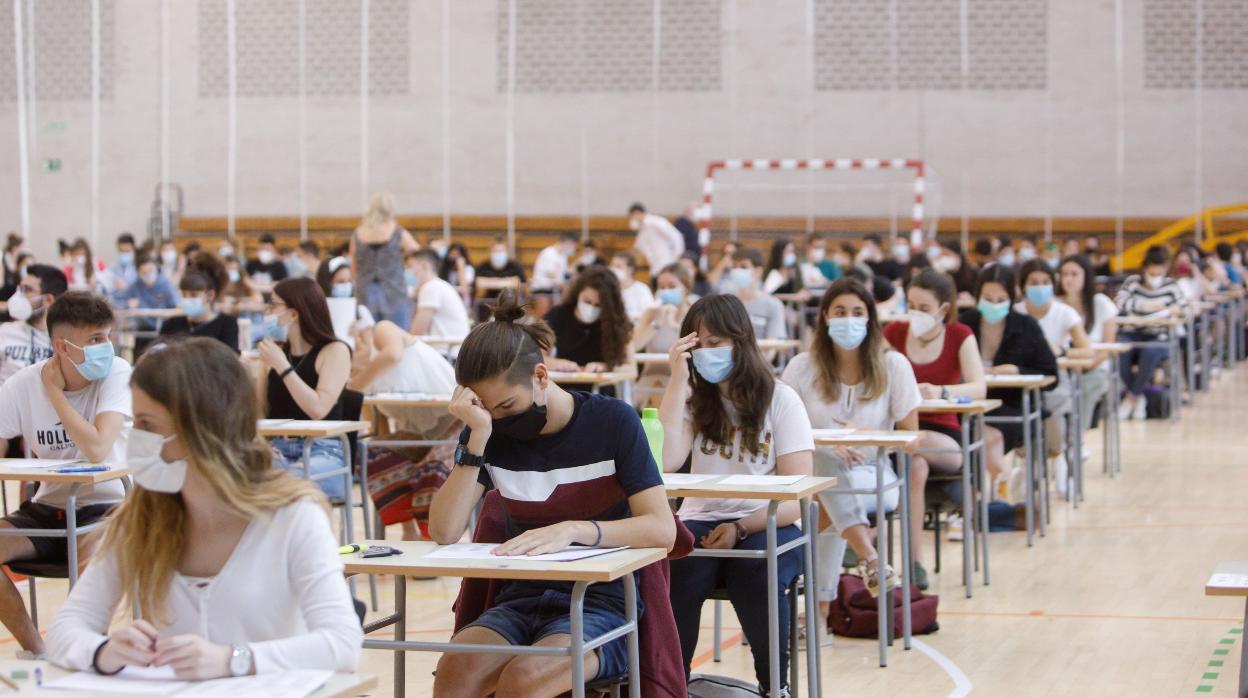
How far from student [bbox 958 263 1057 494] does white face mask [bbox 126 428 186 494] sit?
219 inches

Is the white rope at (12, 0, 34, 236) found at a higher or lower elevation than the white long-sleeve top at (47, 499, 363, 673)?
higher

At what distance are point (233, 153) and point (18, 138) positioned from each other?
2.77 metres

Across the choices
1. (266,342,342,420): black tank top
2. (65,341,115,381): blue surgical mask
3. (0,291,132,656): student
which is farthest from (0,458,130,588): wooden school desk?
(266,342,342,420): black tank top

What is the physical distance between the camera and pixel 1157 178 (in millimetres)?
19438

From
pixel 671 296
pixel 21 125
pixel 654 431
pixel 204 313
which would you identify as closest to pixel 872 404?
pixel 654 431

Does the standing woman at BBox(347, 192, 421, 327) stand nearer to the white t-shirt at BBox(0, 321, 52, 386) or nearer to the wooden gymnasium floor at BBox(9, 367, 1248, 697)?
the white t-shirt at BBox(0, 321, 52, 386)

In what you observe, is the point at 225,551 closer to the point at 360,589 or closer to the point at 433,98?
the point at 360,589

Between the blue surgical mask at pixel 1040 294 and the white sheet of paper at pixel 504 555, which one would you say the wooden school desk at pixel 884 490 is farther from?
the blue surgical mask at pixel 1040 294

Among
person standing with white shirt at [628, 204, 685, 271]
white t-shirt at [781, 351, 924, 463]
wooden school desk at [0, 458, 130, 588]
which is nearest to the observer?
wooden school desk at [0, 458, 130, 588]

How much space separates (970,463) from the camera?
6758 mm

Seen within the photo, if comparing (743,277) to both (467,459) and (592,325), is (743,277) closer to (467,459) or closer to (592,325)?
(592,325)

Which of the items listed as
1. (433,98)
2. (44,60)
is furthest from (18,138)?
(433,98)

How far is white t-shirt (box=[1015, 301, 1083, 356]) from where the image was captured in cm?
899

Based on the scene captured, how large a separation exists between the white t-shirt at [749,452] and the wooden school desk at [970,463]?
1.51 metres
